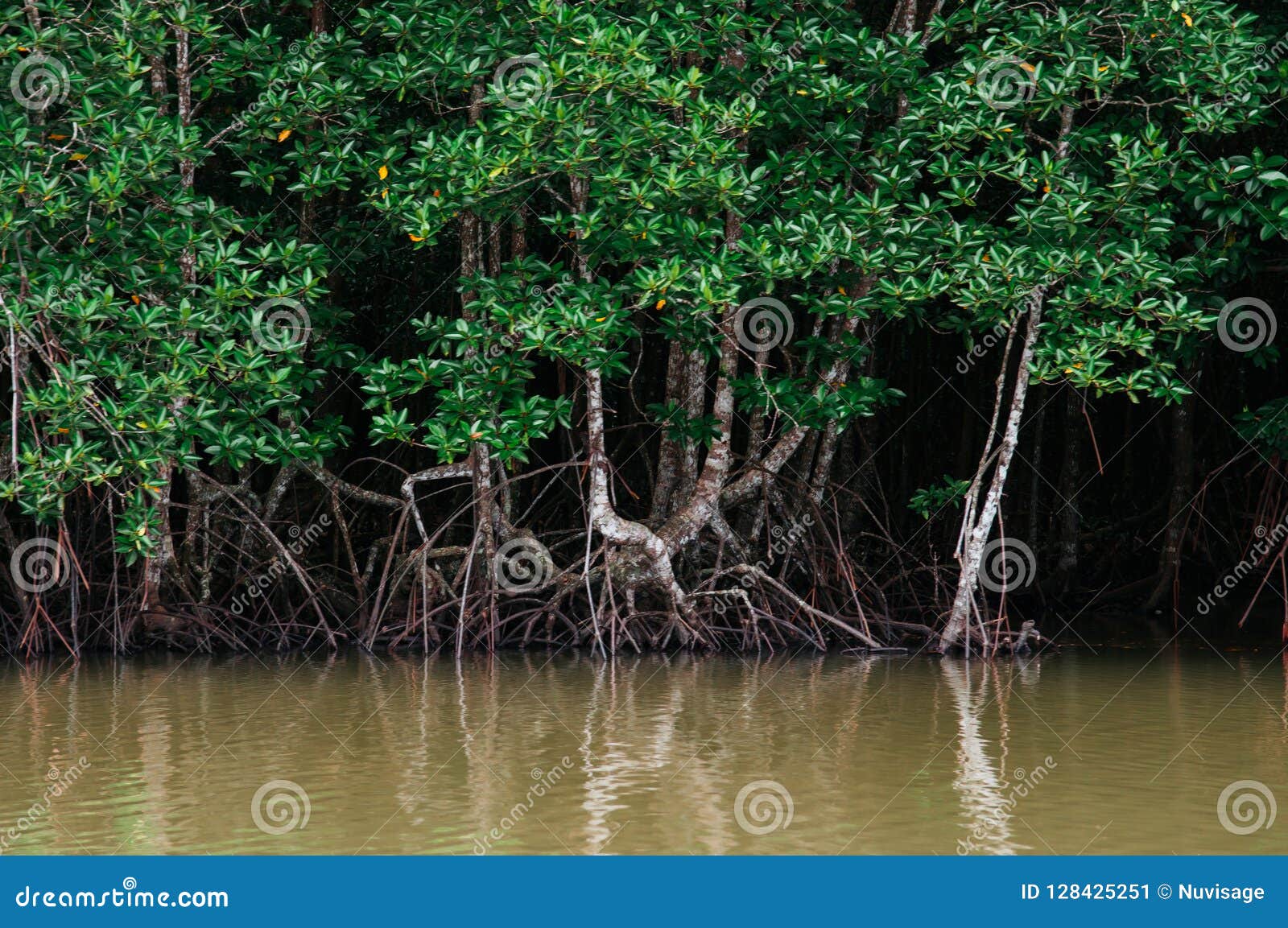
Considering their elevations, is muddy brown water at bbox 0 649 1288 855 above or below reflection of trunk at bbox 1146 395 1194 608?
below

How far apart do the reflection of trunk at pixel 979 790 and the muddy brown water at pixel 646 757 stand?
16 millimetres

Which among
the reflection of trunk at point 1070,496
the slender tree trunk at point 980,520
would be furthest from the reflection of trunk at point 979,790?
the reflection of trunk at point 1070,496

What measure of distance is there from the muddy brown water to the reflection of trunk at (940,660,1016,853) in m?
0.02

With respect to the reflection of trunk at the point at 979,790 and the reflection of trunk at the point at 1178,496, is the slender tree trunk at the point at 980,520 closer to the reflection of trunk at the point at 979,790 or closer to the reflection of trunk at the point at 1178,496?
the reflection of trunk at the point at 979,790

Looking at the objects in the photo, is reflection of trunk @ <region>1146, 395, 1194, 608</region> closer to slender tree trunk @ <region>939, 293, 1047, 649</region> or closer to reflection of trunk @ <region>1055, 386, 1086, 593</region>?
reflection of trunk @ <region>1055, 386, 1086, 593</region>

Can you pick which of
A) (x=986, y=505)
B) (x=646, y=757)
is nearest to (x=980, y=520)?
(x=986, y=505)

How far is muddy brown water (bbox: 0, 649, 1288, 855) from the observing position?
468 centimetres

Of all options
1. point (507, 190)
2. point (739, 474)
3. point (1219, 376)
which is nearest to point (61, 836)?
point (507, 190)

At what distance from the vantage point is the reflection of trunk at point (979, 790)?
15.2ft

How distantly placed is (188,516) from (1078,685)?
531 cm

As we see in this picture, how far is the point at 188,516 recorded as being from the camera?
952cm

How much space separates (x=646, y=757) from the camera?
19.2 ft

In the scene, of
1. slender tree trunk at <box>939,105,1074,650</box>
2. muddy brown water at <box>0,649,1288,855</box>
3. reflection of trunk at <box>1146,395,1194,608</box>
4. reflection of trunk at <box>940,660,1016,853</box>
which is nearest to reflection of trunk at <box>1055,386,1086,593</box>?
reflection of trunk at <box>1146,395,1194,608</box>

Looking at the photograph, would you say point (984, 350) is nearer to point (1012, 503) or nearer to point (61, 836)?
point (1012, 503)
